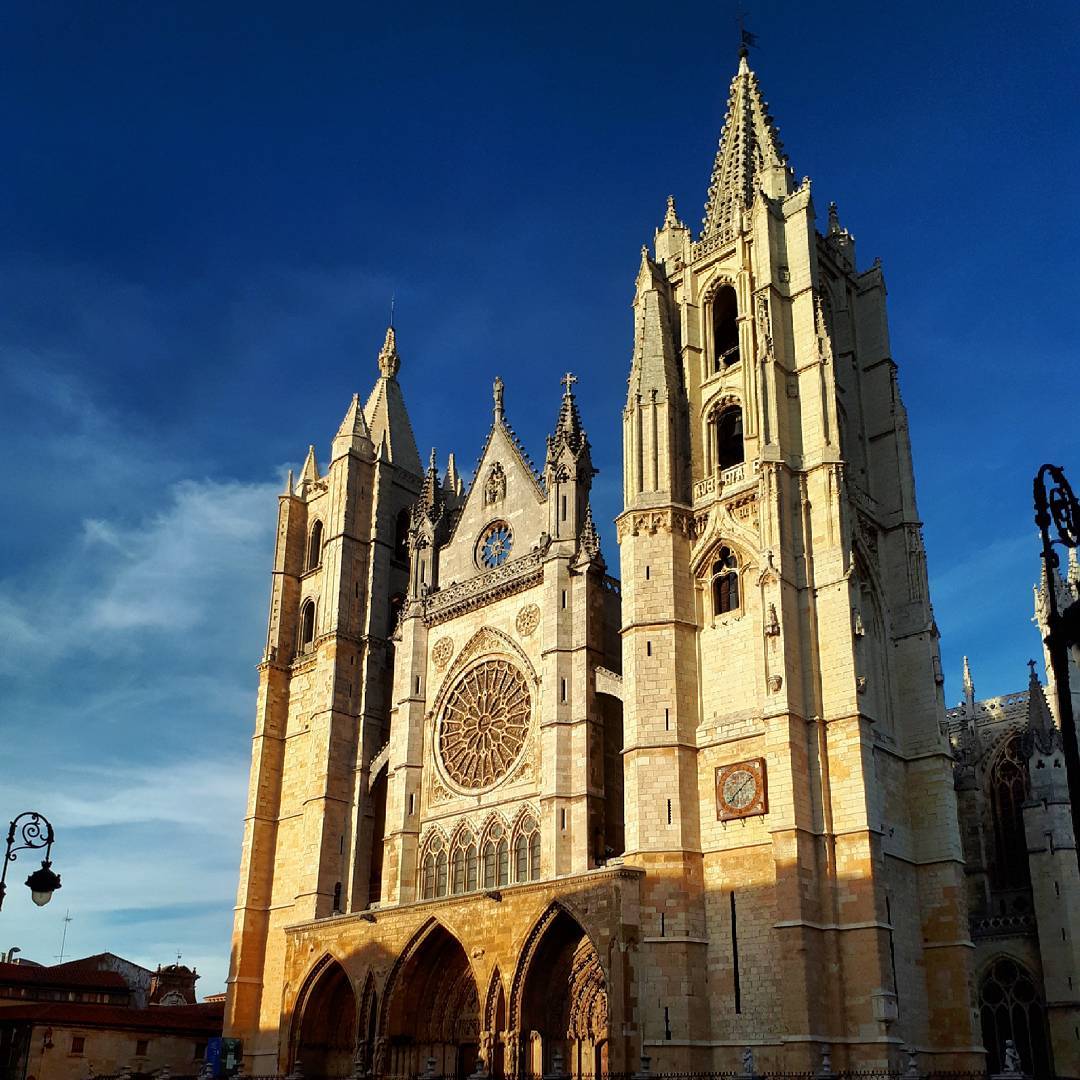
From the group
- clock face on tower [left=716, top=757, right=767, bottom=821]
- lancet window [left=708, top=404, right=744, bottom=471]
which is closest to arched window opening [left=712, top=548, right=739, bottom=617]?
lancet window [left=708, top=404, right=744, bottom=471]

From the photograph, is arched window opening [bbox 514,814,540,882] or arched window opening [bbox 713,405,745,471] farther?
arched window opening [bbox 713,405,745,471]

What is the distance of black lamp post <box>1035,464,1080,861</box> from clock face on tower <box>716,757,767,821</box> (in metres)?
17.3

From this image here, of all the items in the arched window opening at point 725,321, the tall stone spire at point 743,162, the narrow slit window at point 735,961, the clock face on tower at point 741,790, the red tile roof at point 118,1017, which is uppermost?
the tall stone spire at point 743,162

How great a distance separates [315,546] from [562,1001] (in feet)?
65.2

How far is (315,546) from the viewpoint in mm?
42750

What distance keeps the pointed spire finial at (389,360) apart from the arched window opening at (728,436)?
16.6m

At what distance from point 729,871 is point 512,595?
1081cm

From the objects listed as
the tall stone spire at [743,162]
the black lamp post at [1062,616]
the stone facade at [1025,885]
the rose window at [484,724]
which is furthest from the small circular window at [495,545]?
the black lamp post at [1062,616]

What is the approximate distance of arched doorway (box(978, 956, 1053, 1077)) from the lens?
112 feet

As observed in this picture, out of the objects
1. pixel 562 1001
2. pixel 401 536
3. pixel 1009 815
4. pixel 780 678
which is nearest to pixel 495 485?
pixel 401 536

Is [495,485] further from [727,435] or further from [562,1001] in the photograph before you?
[562,1001]

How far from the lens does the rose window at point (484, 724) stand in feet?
107

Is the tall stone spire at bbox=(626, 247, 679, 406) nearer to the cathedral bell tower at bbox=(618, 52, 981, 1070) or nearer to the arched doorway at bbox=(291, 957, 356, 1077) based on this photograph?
the cathedral bell tower at bbox=(618, 52, 981, 1070)

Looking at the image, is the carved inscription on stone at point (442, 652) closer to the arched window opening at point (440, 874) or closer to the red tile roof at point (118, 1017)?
the arched window opening at point (440, 874)
